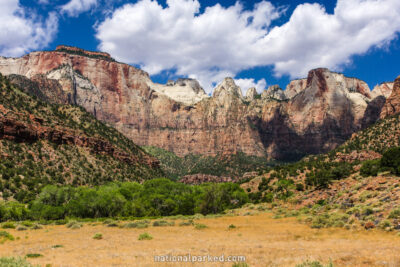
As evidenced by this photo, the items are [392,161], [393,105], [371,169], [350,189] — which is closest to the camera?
[350,189]

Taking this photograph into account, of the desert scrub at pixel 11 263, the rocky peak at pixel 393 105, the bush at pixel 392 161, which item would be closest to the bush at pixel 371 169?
the bush at pixel 392 161

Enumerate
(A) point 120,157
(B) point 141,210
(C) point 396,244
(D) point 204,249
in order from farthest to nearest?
(A) point 120,157 < (B) point 141,210 < (D) point 204,249 < (C) point 396,244

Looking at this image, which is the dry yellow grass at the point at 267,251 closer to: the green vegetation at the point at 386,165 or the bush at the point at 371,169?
the green vegetation at the point at 386,165

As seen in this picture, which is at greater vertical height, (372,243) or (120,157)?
(120,157)

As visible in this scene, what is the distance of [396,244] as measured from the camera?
17.5 m

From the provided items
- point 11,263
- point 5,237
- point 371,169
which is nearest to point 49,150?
point 5,237

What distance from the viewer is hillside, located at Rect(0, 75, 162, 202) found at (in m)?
64.9

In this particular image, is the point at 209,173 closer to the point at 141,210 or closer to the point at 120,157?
the point at 120,157

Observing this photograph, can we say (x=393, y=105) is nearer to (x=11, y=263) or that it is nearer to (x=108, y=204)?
(x=108, y=204)

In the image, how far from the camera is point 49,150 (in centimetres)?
8000

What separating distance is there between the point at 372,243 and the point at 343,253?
4374 millimetres

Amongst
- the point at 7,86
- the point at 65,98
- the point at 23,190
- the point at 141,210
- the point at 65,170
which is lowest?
the point at 141,210

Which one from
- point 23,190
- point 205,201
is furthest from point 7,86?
point 205,201

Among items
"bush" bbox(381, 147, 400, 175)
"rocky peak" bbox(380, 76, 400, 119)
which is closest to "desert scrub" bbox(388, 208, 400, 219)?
"bush" bbox(381, 147, 400, 175)
